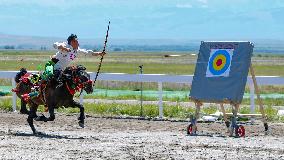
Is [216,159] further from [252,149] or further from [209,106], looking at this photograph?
[209,106]

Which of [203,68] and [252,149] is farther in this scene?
[203,68]

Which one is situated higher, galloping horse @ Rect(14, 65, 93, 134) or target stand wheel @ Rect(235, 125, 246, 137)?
galloping horse @ Rect(14, 65, 93, 134)

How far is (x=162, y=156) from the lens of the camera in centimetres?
1373

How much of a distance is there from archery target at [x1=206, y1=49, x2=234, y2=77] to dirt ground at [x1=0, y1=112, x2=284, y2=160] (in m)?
1.33

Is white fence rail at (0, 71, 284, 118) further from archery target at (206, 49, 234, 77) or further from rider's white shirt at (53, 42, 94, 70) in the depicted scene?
rider's white shirt at (53, 42, 94, 70)

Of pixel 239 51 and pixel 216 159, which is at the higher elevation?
pixel 239 51

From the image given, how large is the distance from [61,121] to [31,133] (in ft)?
11.5

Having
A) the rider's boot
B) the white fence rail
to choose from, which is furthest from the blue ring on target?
the white fence rail

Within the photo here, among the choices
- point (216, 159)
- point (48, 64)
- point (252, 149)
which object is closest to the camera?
point (216, 159)

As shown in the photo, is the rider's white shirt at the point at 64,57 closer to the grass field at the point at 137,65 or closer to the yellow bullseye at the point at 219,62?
the yellow bullseye at the point at 219,62

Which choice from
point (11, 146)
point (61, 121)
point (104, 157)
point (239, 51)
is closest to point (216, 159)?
point (104, 157)

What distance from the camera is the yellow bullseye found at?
18.5 m

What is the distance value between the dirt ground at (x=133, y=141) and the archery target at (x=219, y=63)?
1.33 meters

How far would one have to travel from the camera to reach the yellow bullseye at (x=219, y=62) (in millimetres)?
18453
